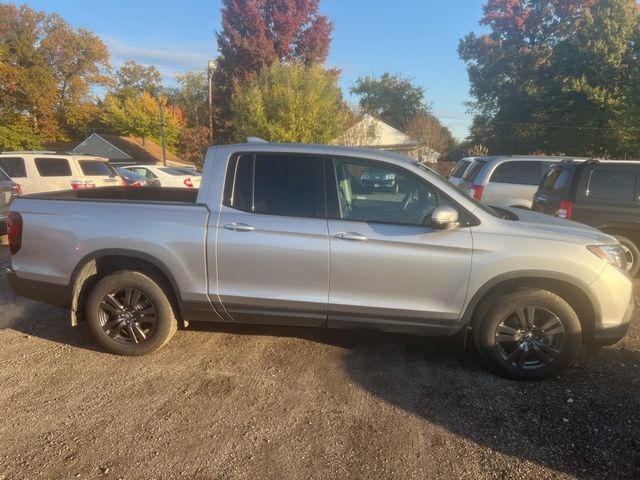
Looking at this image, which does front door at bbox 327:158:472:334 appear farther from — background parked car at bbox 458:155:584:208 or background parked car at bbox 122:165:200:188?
background parked car at bbox 122:165:200:188

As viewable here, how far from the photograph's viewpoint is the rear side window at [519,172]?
934 centimetres

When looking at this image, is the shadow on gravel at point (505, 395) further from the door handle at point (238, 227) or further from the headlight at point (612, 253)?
the door handle at point (238, 227)

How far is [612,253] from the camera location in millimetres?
3680

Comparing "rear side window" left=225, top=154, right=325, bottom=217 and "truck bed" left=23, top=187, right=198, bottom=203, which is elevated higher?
"rear side window" left=225, top=154, right=325, bottom=217

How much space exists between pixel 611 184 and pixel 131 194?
6.37m

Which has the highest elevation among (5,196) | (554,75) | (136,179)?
(554,75)

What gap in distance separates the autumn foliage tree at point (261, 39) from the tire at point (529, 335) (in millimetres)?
40111

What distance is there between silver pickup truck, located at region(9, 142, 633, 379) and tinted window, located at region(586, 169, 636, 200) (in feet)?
10.9

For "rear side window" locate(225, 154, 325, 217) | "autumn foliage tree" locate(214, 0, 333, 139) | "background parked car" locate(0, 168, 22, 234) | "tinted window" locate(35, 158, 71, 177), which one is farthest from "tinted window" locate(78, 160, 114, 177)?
"autumn foliage tree" locate(214, 0, 333, 139)

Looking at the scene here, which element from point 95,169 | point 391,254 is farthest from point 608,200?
point 95,169

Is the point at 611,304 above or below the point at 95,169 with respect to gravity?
below

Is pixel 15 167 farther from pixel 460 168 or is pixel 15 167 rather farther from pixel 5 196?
pixel 460 168

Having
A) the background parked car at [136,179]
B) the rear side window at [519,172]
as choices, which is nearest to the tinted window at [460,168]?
the rear side window at [519,172]

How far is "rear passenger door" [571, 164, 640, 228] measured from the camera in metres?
6.55
